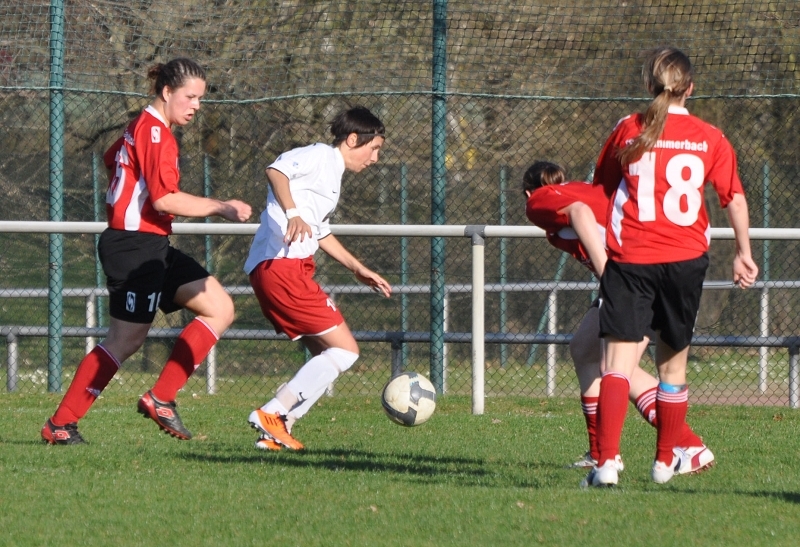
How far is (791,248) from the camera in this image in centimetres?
1162

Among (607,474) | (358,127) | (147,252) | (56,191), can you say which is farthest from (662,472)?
(56,191)

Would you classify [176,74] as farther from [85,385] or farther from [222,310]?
[85,385]

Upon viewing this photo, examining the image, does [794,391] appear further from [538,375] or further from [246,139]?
[246,139]

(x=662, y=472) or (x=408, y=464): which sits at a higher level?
(x=662, y=472)

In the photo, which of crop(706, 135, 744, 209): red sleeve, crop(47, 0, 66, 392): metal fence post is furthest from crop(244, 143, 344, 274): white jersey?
crop(47, 0, 66, 392): metal fence post

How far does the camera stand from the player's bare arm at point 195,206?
563 cm

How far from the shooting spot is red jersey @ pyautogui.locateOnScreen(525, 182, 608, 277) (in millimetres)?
A: 5324

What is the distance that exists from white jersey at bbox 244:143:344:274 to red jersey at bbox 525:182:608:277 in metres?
1.14

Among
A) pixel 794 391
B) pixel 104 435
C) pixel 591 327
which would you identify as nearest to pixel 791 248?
pixel 794 391

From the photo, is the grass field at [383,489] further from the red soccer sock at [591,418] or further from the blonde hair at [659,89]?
the blonde hair at [659,89]

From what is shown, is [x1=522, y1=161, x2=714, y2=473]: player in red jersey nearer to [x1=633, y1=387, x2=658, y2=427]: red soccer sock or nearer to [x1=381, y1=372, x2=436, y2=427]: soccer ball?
[x1=633, y1=387, x2=658, y2=427]: red soccer sock

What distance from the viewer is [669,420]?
4938 millimetres

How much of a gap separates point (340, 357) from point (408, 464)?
2.24 feet

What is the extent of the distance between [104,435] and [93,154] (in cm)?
516
